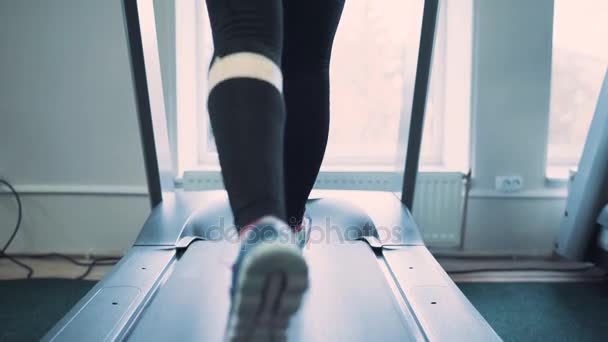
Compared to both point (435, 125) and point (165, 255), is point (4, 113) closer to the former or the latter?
point (165, 255)

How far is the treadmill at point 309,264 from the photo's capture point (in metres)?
0.85

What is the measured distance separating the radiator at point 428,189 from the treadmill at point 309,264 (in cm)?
22

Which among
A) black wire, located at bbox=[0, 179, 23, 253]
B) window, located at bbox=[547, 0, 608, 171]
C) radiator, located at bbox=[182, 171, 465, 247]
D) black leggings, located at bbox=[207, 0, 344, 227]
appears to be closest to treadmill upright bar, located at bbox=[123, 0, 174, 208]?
radiator, located at bbox=[182, 171, 465, 247]

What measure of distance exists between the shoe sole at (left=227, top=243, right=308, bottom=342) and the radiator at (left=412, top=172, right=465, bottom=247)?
1374 millimetres

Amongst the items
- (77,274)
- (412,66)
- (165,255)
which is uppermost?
(412,66)

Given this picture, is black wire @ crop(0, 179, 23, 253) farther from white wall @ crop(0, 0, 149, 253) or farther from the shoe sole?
the shoe sole

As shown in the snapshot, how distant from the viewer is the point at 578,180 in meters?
1.53

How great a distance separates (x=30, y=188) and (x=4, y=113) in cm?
28

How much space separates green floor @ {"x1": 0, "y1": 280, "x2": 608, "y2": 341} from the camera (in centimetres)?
126

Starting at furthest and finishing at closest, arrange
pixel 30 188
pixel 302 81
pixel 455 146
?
1. pixel 455 146
2. pixel 30 188
3. pixel 302 81

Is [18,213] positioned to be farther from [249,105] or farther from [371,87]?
[249,105]

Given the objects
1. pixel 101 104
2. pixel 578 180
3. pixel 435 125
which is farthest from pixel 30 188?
pixel 578 180

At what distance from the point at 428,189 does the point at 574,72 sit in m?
0.86
